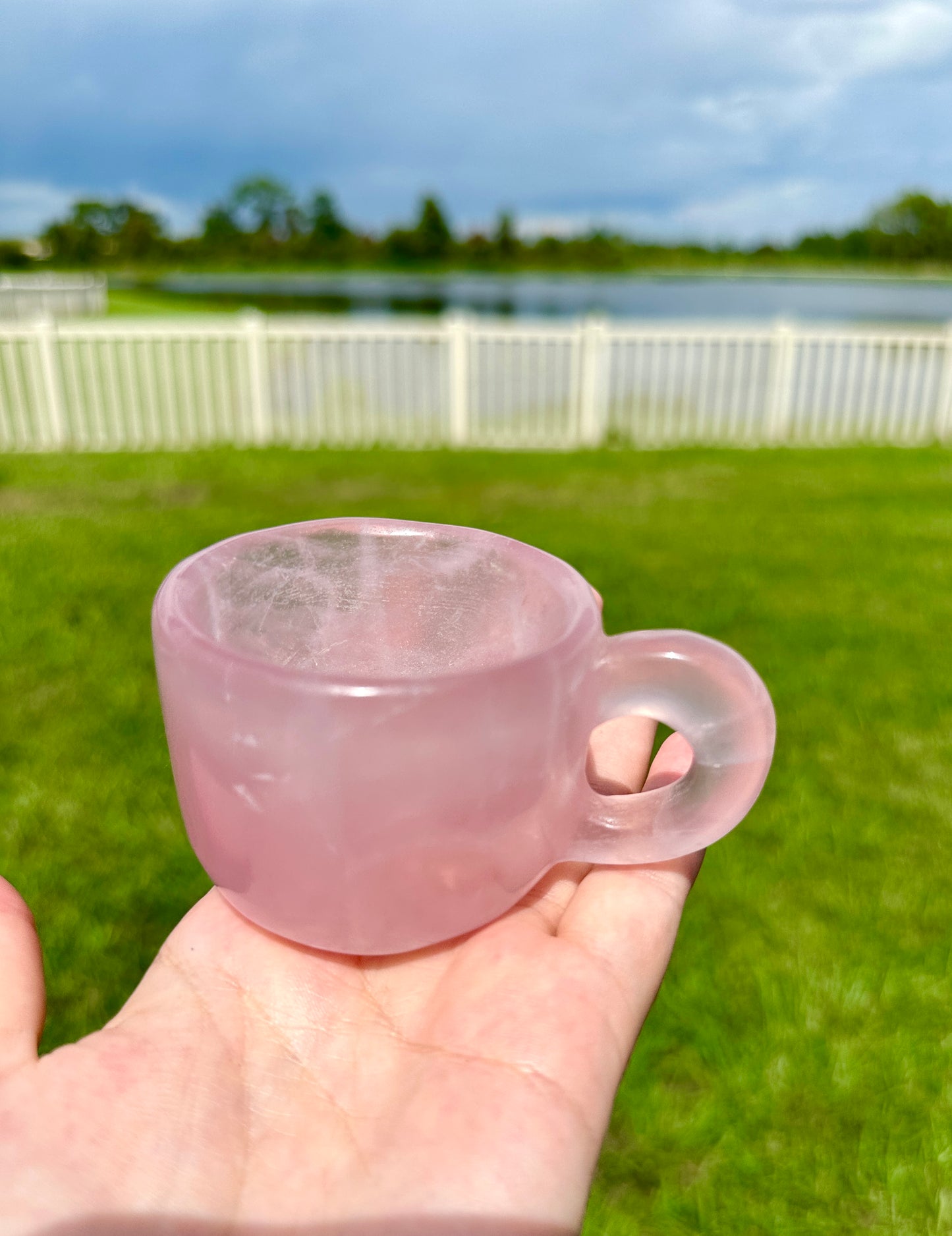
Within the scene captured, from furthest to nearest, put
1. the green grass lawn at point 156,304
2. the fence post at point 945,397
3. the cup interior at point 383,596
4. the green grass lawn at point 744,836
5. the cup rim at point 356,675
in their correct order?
the green grass lawn at point 156,304
the fence post at point 945,397
the green grass lawn at point 744,836
the cup interior at point 383,596
the cup rim at point 356,675

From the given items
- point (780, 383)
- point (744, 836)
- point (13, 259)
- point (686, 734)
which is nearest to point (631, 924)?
point (686, 734)

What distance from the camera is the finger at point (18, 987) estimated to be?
992mm

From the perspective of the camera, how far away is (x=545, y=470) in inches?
261

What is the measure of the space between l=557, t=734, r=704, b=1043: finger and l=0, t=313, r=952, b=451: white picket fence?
22.1ft

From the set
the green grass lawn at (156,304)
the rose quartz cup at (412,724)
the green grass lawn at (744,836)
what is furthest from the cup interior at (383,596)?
the green grass lawn at (156,304)

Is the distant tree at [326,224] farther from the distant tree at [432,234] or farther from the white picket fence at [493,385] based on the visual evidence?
the white picket fence at [493,385]

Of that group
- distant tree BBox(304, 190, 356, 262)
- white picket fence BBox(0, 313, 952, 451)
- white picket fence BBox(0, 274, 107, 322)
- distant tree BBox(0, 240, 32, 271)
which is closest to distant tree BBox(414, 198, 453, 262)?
distant tree BBox(304, 190, 356, 262)

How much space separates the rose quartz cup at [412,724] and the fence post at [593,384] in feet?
22.1

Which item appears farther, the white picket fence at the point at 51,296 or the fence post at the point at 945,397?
the white picket fence at the point at 51,296

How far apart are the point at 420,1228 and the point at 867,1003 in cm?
142

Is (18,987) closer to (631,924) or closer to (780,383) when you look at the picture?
(631,924)

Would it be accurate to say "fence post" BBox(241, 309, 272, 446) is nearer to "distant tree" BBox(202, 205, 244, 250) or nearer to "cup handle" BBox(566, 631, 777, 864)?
"cup handle" BBox(566, 631, 777, 864)

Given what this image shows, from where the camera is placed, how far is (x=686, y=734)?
3.56ft

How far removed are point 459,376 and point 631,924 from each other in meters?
7.02
